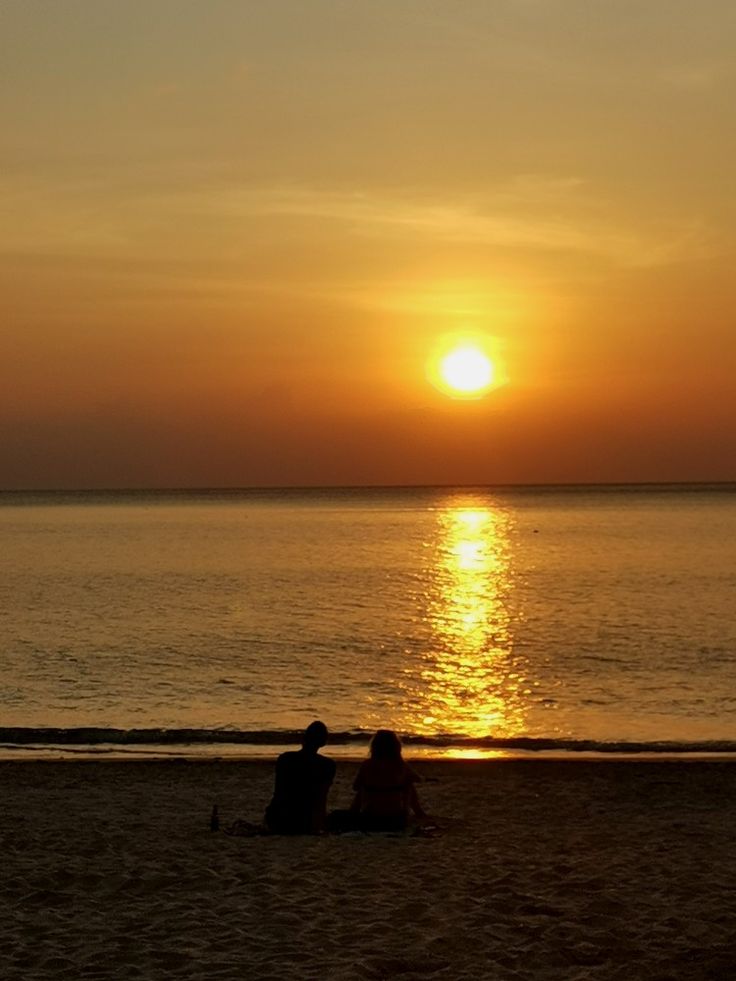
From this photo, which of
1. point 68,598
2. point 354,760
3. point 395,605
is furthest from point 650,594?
point 354,760

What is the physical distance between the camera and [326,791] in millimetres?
13367

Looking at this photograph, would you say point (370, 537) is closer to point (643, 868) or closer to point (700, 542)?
point (700, 542)

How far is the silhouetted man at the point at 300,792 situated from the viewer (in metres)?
13.1

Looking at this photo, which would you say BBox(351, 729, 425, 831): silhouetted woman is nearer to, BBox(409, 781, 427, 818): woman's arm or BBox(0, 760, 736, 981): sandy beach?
BBox(409, 781, 427, 818): woman's arm

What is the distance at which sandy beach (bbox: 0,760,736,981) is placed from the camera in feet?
30.0

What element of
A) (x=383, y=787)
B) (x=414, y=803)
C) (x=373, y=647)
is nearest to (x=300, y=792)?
(x=383, y=787)

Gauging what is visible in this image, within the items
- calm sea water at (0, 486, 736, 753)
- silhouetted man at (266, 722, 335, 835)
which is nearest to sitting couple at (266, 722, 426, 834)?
silhouetted man at (266, 722, 335, 835)

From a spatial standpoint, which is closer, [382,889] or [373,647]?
[382,889]

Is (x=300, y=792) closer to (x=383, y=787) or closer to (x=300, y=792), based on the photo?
(x=300, y=792)

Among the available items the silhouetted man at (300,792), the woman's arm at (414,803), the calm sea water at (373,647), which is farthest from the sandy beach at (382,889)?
the calm sea water at (373,647)

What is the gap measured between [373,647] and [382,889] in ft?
93.8

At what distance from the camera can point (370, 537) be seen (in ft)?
415

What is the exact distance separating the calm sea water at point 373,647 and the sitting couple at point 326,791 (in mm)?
8919

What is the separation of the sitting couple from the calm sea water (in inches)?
351
